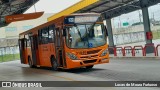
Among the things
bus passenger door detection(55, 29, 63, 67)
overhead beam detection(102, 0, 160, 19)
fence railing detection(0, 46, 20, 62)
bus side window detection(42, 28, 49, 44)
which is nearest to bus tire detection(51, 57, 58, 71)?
bus passenger door detection(55, 29, 63, 67)

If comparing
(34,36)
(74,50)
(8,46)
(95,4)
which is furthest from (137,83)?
(8,46)

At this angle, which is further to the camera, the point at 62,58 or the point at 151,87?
the point at 62,58

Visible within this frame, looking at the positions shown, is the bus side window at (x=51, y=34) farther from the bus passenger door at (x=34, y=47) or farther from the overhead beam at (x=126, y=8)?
the overhead beam at (x=126, y=8)

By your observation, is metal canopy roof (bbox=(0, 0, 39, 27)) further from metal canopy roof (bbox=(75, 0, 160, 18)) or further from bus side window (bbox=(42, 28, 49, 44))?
bus side window (bbox=(42, 28, 49, 44))

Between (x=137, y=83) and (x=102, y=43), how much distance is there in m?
5.77

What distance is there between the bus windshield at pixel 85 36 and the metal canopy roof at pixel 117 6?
7.81 metres

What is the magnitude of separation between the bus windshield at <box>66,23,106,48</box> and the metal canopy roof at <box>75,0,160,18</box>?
7.81 meters

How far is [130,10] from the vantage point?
26656 mm

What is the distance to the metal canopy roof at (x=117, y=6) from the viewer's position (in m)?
24.4

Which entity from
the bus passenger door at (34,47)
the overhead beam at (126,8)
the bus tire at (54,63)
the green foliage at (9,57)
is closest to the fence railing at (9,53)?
the green foliage at (9,57)

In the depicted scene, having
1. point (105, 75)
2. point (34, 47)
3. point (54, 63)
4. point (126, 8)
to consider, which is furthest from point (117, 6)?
point (105, 75)

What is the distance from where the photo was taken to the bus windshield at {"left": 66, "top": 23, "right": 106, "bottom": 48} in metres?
15.8

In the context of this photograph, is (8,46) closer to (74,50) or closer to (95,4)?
(95,4)

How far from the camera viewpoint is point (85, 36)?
15.9m
